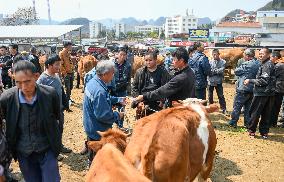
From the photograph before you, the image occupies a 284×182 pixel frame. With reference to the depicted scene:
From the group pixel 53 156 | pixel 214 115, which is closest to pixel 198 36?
pixel 214 115

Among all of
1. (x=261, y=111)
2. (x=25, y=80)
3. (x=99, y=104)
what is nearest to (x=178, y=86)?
(x=99, y=104)

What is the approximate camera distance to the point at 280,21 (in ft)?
338

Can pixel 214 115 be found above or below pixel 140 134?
below

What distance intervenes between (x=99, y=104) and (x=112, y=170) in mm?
2067

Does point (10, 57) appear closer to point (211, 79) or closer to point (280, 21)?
point (211, 79)

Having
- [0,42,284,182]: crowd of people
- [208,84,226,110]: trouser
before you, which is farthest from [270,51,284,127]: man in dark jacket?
[208,84,226,110]: trouser

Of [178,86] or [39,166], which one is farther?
[178,86]

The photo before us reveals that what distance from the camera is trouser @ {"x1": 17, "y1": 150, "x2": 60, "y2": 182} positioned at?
3.71 metres

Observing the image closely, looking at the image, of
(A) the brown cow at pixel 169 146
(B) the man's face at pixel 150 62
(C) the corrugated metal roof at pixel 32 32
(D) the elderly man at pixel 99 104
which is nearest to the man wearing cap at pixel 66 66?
(B) the man's face at pixel 150 62

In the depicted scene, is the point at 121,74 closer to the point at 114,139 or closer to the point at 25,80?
the point at 25,80

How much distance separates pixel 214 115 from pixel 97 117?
284 inches

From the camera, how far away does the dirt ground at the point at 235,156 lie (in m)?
6.26

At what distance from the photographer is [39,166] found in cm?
384

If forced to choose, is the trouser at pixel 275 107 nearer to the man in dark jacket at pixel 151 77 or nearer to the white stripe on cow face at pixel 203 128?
the man in dark jacket at pixel 151 77
